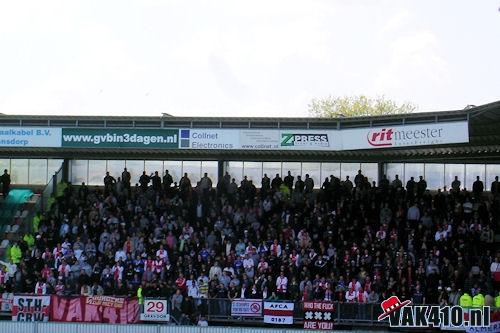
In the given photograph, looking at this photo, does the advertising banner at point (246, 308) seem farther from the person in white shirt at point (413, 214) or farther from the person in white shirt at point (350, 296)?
the person in white shirt at point (413, 214)

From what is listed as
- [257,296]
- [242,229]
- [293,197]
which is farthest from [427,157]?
[257,296]

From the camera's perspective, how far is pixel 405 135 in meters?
28.1

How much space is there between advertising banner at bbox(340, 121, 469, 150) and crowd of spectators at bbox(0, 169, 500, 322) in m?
3.10

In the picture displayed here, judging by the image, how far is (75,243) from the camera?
32094 mm

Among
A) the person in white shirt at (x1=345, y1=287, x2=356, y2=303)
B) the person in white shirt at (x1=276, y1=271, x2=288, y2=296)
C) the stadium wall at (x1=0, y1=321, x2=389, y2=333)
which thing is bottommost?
the stadium wall at (x1=0, y1=321, x2=389, y2=333)

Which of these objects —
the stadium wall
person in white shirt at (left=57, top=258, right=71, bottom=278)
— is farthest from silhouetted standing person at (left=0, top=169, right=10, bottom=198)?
the stadium wall

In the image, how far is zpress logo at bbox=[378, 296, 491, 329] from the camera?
2509 cm

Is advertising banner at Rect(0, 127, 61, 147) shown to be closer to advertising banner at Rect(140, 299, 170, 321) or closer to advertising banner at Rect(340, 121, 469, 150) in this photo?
advertising banner at Rect(140, 299, 170, 321)

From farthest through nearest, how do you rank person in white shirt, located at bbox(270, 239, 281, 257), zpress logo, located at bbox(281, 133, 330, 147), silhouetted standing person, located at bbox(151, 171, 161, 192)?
silhouetted standing person, located at bbox(151, 171, 161, 192), zpress logo, located at bbox(281, 133, 330, 147), person in white shirt, located at bbox(270, 239, 281, 257)

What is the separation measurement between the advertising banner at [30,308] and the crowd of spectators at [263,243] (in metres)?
1.43

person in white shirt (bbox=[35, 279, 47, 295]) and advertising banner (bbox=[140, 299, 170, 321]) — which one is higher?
person in white shirt (bbox=[35, 279, 47, 295])

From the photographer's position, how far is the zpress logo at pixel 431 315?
82.3 feet

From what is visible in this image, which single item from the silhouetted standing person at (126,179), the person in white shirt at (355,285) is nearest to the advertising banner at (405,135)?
the person in white shirt at (355,285)

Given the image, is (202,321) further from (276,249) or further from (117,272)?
(117,272)
